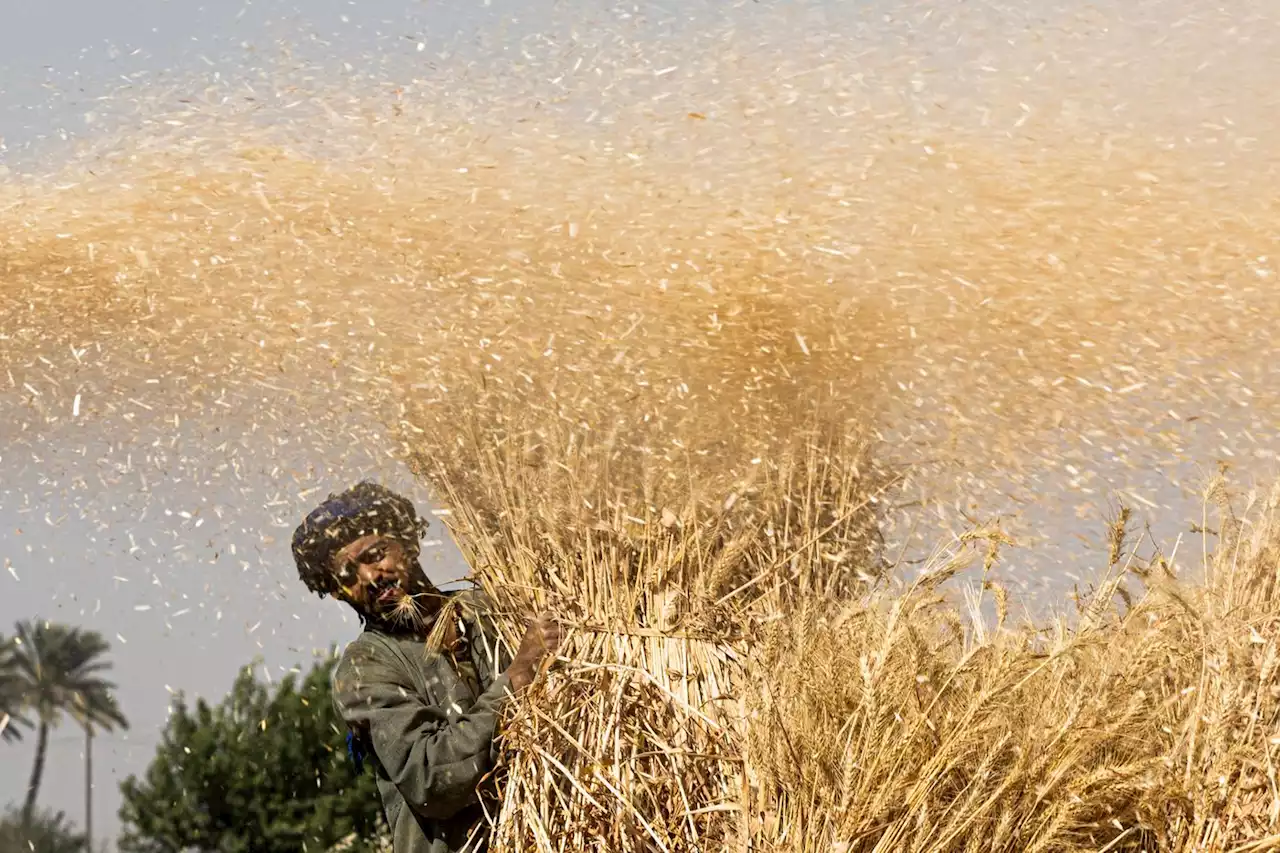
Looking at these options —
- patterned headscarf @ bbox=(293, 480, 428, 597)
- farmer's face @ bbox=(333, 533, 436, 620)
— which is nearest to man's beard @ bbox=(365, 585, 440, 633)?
farmer's face @ bbox=(333, 533, 436, 620)

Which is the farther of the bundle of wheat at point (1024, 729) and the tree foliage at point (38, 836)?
the tree foliage at point (38, 836)

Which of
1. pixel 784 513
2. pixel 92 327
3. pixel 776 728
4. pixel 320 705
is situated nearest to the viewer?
pixel 776 728

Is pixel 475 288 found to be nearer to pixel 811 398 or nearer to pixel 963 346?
pixel 811 398

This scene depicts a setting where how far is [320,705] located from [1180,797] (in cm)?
1024

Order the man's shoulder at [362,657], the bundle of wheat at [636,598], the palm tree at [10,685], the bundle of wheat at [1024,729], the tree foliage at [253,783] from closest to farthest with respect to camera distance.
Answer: the bundle of wheat at [1024,729] → the bundle of wheat at [636,598] → the man's shoulder at [362,657] → the tree foliage at [253,783] → the palm tree at [10,685]

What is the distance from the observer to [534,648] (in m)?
2.79

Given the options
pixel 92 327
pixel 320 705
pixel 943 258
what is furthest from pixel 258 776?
pixel 943 258

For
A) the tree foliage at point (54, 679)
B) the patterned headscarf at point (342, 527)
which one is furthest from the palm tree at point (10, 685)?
the patterned headscarf at point (342, 527)

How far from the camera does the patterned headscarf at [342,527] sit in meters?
3.04

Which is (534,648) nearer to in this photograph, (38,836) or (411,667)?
(411,667)

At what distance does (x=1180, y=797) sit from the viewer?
2582 millimetres

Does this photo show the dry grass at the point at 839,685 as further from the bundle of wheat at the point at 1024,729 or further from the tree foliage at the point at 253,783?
the tree foliage at the point at 253,783

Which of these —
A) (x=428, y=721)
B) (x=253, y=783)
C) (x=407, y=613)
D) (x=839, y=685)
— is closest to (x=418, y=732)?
(x=428, y=721)

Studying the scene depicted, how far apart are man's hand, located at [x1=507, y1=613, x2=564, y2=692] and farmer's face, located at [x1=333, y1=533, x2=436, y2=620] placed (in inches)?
11.3
